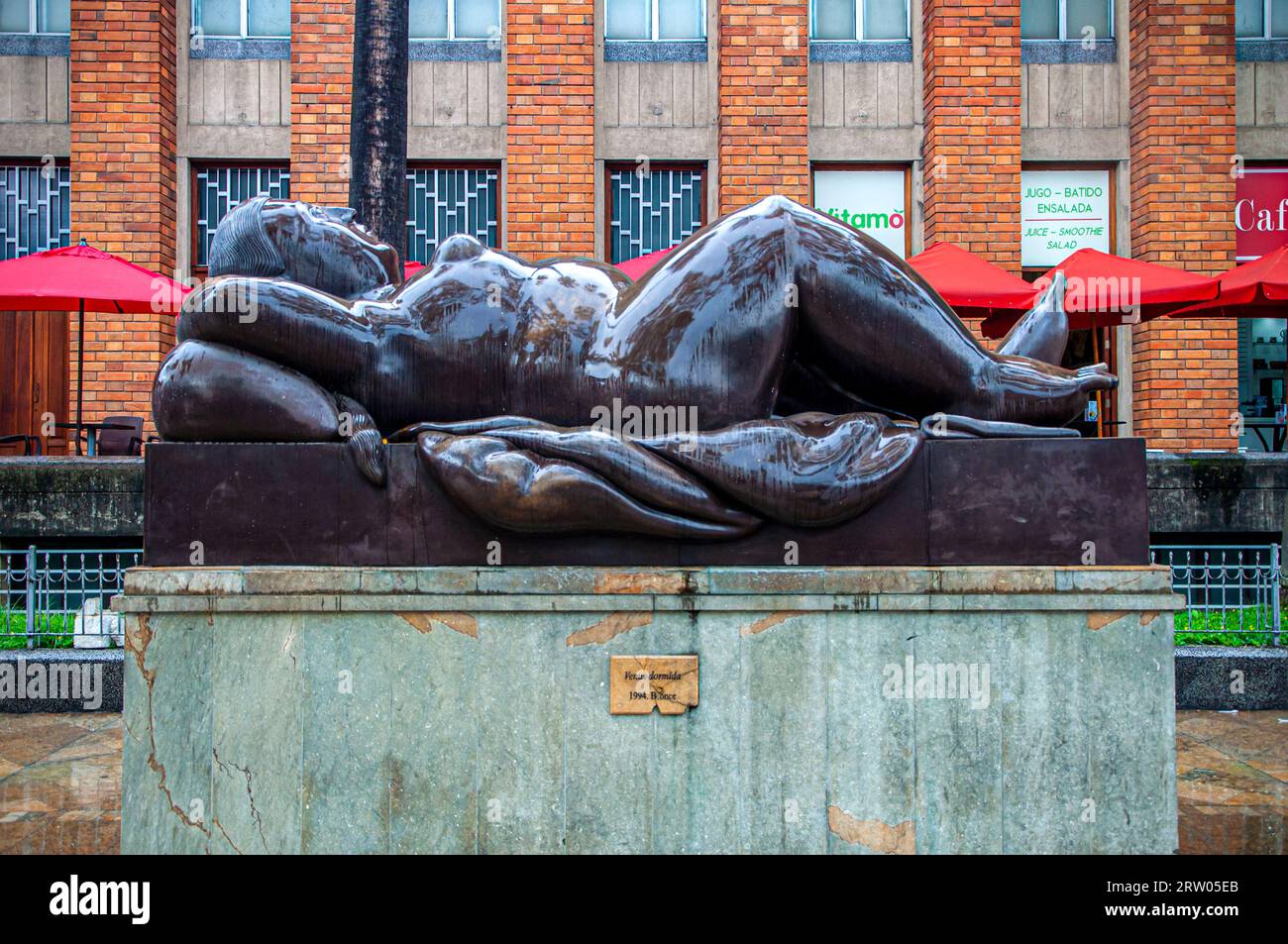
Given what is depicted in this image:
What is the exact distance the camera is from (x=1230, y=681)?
7195 millimetres

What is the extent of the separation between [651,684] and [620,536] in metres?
0.51

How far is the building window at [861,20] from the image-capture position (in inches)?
539

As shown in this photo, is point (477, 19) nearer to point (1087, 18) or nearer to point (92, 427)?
point (92, 427)

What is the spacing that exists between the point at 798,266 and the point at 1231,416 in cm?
1156

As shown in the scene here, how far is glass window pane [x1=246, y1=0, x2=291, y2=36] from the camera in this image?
44.3ft

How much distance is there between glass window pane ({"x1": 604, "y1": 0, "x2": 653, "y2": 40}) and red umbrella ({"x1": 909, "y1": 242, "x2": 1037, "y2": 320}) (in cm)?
486

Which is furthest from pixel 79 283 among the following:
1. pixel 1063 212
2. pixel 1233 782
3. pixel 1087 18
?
pixel 1087 18

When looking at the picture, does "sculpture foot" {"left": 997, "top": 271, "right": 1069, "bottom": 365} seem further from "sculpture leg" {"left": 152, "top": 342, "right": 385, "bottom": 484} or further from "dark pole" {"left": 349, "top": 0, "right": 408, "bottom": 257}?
"dark pole" {"left": 349, "top": 0, "right": 408, "bottom": 257}

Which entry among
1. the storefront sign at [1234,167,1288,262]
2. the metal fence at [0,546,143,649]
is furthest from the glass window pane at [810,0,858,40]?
the metal fence at [0,546,143,649]

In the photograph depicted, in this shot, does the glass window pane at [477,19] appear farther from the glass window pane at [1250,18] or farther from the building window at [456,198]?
the glass window pane at [1250,18]

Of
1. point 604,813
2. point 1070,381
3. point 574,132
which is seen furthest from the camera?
point 574,132

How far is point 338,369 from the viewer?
3801 mm

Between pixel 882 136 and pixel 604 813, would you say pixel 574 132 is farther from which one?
pixel 604 813

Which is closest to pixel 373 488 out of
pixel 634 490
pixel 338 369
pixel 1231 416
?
pixel 338 369
